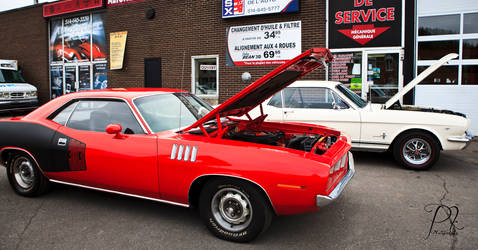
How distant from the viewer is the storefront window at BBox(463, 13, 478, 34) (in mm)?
8797

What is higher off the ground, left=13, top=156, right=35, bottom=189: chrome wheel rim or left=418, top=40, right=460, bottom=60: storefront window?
left=418, top=40, right=460, bottom=60: storefront window

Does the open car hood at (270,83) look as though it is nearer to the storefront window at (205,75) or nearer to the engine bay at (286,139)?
the engine bay at (286,139)

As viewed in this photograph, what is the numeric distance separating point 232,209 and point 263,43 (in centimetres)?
819

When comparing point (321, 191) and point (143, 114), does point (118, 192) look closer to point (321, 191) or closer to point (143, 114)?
point (143, 114)

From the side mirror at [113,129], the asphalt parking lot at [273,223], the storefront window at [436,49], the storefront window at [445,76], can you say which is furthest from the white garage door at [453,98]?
the side mirror at [113,129]

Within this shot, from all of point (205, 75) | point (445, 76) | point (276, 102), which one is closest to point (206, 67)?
point (205, 75)

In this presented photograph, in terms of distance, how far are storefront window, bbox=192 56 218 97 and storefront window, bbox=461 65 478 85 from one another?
7171 millimetres

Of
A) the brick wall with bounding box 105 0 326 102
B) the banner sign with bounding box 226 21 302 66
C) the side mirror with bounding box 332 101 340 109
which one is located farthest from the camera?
the banner sign with bounding box 226 21 302 66

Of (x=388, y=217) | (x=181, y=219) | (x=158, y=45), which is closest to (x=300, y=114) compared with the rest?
(x=388, y=217)

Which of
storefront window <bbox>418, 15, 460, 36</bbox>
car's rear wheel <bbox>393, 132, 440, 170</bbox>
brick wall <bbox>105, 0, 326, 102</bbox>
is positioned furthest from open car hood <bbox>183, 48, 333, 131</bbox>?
storefront window <bbox>418, 15, 460, 36</bbox>

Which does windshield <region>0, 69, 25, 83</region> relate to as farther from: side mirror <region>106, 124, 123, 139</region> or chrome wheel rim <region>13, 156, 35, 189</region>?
side mirror <region>106, 124, 123, 139</region>

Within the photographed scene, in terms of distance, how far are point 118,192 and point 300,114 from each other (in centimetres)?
382

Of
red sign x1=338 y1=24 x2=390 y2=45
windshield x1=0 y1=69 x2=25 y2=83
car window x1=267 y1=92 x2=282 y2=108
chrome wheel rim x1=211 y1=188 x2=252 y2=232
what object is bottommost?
chrome wheel rim x1=211 y1=188 x2=252 y2=232

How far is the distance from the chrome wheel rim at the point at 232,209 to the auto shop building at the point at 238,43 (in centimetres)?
427
